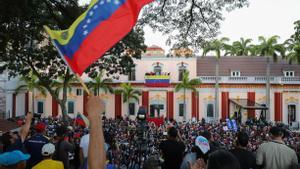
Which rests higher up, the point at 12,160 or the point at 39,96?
the point at 39,96

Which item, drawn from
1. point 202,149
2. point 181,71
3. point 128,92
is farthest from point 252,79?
point 202,149

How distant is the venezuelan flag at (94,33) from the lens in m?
4.00

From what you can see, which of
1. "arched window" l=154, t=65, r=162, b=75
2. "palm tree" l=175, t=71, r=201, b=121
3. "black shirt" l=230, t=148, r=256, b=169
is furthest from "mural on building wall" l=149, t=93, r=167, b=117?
"black shirt" l=230, t=148, r=256, b=169

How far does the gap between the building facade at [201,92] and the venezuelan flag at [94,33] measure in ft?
111

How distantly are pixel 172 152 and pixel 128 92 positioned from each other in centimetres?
3364

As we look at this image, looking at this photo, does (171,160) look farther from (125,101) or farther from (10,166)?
(125,101)

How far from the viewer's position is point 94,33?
4102mm

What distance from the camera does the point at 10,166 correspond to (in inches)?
137

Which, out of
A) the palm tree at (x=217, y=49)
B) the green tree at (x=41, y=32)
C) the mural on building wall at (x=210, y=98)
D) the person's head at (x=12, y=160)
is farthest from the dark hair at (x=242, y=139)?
the mural on building wall at (x=210, y=98)

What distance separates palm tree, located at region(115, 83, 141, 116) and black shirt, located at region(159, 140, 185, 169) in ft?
110

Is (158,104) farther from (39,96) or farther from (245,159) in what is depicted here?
(245,159)

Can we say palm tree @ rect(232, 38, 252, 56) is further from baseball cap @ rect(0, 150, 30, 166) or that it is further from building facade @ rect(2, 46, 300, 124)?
baseball cap @ rect(0, 150, 30, 166)

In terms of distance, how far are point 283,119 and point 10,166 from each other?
124 feet

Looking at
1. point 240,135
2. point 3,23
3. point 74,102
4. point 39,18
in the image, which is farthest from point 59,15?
point 74,102
